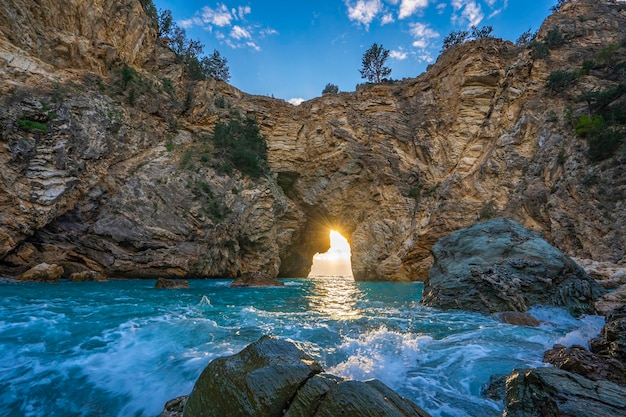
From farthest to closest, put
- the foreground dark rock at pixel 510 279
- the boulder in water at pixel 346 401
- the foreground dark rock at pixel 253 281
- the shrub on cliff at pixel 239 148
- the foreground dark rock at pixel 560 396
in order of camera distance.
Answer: the shrub on cliff at pixel 239 148
the foreground dark rock at pixel 253 281
the foreground dark rock at pixel 510 279
the foreground dark rock at pixel 560 396
the boulder in water at pixel 346 401

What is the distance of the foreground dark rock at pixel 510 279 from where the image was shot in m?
9.34

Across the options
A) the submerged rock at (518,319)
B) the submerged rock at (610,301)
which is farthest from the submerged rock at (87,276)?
the submerged rock at (610,301)

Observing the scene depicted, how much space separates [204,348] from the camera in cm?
587

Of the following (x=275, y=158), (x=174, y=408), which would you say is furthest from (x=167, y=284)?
(x=275, y=158)

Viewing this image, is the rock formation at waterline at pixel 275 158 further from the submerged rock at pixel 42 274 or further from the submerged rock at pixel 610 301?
the submerged rock at pixel 610 301

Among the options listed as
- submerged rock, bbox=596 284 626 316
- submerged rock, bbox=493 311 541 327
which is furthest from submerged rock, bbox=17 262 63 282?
submerged rock, bbox=596 284 626 316

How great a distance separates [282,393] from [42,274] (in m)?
19.5

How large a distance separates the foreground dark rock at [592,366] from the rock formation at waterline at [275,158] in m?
17.4

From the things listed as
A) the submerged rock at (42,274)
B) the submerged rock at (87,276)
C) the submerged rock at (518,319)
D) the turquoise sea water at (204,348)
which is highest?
the submerged rock at (518,319)

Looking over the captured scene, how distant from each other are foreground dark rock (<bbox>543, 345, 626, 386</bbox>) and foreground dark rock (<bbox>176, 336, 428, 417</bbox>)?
313cm

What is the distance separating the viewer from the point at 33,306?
29.3 feet

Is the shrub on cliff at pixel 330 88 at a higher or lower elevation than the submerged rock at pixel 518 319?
higher

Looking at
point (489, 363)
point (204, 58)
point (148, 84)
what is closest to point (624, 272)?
point (489, 363)

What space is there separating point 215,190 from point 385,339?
78.3 feet
